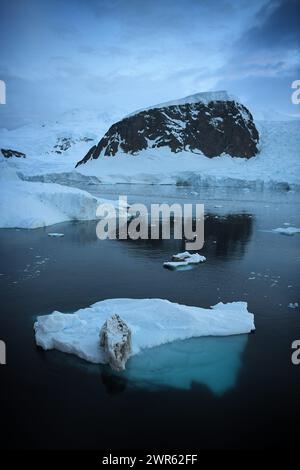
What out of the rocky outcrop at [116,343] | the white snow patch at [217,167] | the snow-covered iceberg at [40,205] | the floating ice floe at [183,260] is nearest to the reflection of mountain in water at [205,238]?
the snow-covered iceberg at [40,205]

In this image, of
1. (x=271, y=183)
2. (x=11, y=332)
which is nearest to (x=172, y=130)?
(x=271, y=183)

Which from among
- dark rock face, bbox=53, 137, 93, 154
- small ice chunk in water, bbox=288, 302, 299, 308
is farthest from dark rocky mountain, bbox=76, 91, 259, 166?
dark rock face, bbox=53, 137, 93, 154

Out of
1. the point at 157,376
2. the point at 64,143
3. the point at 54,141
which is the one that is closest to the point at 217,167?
the point at 157,376

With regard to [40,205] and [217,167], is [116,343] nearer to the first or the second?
[40,205]

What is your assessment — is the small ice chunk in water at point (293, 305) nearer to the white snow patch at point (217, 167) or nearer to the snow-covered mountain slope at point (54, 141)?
the white snow patch at point (217, 167)

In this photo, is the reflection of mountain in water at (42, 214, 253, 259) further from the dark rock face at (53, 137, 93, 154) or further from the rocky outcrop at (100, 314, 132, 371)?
the dark rock face at (53, 137, 93, 154)

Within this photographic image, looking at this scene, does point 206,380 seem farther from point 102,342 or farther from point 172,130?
point 172,130
